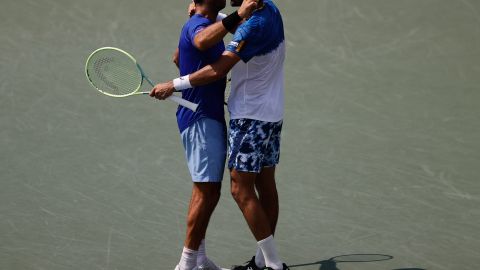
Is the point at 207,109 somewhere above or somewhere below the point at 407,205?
above

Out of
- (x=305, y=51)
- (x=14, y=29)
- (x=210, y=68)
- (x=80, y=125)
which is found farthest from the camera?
(x=14, y=29)

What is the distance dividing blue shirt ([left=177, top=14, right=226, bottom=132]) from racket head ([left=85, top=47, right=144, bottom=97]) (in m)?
0.37

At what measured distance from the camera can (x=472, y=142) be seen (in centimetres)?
785

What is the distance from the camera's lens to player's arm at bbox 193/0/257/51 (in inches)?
211

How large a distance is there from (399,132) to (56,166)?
9.88 ft

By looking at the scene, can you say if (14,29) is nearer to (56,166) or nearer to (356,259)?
(56,166)

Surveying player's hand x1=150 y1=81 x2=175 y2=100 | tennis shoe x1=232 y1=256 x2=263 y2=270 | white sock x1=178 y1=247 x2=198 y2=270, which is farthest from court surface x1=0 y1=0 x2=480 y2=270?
player's hand x1=150 y1=81 x2=175 y2=100

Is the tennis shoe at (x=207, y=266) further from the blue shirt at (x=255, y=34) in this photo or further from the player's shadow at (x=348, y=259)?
the blue shirt at (x=255, y=34)

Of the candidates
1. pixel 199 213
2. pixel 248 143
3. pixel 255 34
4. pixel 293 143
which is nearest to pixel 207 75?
pixel 255 34

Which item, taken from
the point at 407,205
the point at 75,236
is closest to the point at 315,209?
the point at 407,205

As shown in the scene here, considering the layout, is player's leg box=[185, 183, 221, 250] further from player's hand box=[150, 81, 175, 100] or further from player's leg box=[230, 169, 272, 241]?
player's hand box=[150, 81, 175, 100]

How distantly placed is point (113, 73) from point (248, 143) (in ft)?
3.61

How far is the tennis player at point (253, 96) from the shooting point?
546 centimetres

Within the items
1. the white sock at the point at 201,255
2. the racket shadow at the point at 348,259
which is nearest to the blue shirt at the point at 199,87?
the white sock at the point at 201,255
